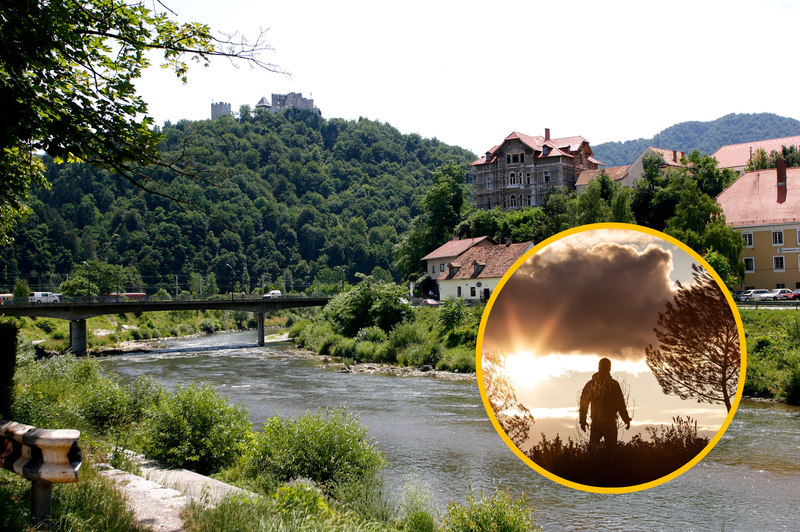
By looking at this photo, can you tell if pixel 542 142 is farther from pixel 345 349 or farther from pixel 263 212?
pixel 263 212

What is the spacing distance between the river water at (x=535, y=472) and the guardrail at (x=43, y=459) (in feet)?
19.2

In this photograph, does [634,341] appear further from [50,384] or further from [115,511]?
[50,384]

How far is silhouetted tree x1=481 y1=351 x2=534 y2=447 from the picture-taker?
145cm

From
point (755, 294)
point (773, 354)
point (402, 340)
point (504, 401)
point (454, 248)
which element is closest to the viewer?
point (504, 401)

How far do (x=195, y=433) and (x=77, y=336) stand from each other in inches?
1614

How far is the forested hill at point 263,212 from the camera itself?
90188mm

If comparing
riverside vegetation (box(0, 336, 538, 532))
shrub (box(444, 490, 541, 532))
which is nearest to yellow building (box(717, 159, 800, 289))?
riverside vegetation (box(0, 336, 538, 532))

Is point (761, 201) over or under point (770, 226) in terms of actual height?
over

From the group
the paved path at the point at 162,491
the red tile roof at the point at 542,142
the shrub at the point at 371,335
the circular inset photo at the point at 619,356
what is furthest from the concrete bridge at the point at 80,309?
the circular inset photo at the point at 619,356

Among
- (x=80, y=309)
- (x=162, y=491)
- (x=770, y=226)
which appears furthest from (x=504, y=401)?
(x=80, y=309)

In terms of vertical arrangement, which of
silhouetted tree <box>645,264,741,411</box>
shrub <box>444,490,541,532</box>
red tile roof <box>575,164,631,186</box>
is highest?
red tile roof <box>575,164,631,186</box>

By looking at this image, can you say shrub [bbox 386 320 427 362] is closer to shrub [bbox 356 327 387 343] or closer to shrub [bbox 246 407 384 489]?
shrub [bbox 356 327 387 343]

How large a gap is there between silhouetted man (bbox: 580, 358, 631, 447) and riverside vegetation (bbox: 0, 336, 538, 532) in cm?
481

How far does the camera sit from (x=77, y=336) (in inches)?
1794
